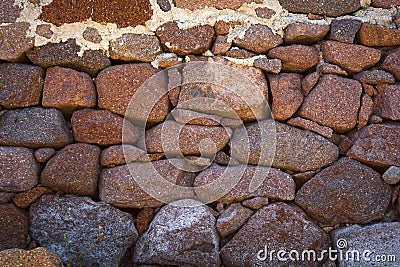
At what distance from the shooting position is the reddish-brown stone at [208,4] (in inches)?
120

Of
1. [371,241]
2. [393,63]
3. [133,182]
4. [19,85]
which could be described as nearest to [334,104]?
[393,63]

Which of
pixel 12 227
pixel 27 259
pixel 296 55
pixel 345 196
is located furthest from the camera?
pixel 296 55

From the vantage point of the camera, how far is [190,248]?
111 inches

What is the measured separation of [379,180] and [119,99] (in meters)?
1.71

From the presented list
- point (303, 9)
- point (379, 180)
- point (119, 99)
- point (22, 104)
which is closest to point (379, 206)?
point (379, 180)

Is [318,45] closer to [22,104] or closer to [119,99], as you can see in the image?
[119,99]

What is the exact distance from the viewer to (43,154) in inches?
113

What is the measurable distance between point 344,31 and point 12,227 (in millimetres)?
2407

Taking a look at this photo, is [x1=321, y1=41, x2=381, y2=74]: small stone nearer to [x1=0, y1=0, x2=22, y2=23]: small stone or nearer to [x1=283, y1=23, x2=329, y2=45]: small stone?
[x1=283, y1=23, x2=329, y2=45]: small stone

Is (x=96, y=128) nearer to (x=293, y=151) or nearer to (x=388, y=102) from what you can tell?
(x=293, y=151)

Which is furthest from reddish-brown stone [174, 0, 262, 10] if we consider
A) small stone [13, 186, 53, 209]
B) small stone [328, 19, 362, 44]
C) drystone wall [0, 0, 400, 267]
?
small stone [13, 186, 53, 209]

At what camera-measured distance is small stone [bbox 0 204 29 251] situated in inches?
110

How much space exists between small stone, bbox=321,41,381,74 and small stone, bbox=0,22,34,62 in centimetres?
193

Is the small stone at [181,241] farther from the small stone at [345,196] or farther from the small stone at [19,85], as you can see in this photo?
the small stone at [19,85]
